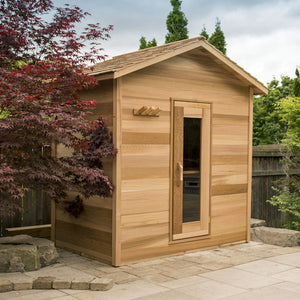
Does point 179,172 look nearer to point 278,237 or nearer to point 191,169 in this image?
point 191,169

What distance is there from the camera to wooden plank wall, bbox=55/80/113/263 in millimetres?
6238

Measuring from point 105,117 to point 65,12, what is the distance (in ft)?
5.00

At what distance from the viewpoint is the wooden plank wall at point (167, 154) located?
6234 mm

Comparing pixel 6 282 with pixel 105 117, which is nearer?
pixel 6 282

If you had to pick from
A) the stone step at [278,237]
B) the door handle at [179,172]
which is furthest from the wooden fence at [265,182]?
the door handle at [179,172]

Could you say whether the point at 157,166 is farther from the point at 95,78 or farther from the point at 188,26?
the point at 188,26

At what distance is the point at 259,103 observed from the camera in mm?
25016

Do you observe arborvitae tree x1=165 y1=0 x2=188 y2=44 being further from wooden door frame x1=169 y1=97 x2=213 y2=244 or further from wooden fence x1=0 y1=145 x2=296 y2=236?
wooden door frame x1=169 y1=97 x2=213 y2=244

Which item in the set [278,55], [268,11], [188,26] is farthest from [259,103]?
[268,11]

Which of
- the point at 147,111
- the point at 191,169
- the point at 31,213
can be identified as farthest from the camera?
the point at 31,213

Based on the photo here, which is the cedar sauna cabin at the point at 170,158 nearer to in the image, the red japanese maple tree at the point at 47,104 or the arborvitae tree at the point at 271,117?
the red japanese maple tree at the point at 47,104

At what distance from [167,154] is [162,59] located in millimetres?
1404

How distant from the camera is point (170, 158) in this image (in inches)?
263

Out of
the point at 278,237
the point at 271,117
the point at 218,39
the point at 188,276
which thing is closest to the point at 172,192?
the point at 188,276
